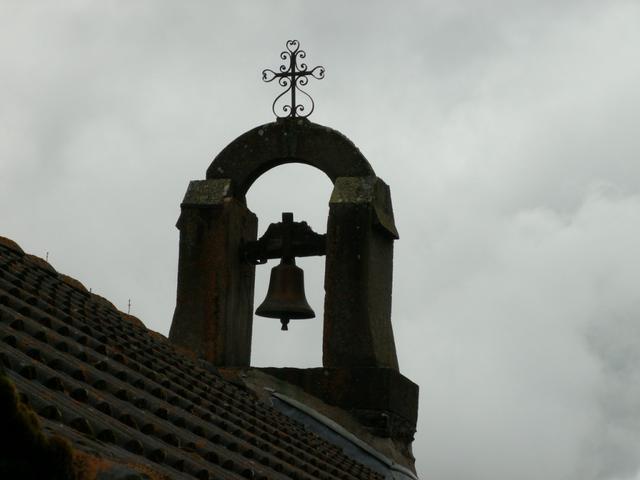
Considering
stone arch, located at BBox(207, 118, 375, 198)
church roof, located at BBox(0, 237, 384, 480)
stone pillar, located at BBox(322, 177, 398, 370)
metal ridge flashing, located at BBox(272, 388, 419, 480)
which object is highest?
stone arch, located at BBox(207, 118, 375, 198)

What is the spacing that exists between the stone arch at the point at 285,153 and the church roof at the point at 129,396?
2.00m

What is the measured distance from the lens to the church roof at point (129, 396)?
3.39 meters

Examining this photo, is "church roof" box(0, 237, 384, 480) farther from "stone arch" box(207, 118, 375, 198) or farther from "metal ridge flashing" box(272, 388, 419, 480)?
"stone arch" box(207, 118, 375, 198)

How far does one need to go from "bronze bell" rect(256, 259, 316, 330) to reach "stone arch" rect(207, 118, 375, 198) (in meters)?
0.56

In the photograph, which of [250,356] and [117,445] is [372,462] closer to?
[250,356]

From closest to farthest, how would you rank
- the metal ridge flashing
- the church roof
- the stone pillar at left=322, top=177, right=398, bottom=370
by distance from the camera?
1. the church roof
2. the metal ridge flashing
3. the stone pillar at left=322, top=177, right=398, bottom=370

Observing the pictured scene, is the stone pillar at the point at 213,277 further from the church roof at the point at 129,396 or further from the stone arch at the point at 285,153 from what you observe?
the church roof at the point at 129,396

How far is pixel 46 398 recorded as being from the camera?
329 cm

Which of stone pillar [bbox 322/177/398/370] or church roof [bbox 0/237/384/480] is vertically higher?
stone pillar [bbox 322/177/398/370]

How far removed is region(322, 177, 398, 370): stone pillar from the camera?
8141 millimetres

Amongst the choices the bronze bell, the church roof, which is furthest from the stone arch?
the church roof

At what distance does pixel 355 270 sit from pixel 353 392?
2.58 ft

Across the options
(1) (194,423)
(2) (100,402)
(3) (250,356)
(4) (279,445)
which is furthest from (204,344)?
(2) (100,402)

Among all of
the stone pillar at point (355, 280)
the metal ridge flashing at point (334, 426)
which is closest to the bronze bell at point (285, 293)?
the stone pillar at point (355, 280)
